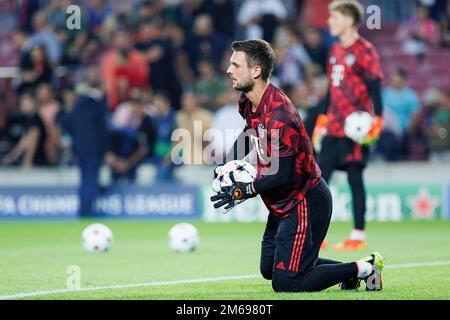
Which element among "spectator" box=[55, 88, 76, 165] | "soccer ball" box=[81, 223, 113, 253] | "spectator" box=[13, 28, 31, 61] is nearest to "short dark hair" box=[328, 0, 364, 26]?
"soccer ball" box=[81, 223, 113, 253]

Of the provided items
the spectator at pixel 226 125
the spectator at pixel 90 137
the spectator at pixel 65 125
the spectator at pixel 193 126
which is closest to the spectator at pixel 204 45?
the spectator at pixel 226 125

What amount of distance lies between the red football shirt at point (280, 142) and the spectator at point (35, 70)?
35.3 ft

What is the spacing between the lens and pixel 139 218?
16484 millimetres

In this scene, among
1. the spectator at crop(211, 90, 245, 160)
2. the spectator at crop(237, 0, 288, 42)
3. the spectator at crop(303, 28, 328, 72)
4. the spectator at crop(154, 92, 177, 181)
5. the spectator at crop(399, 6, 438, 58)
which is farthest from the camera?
the spectator at crop(399, 6, 438, 58)

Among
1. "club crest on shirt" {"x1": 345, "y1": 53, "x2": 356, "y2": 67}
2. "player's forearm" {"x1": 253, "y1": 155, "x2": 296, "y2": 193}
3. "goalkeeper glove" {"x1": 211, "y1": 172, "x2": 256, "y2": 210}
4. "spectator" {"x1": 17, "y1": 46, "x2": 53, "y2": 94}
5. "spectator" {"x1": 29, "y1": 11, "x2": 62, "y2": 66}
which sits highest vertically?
"spectator" {"x1": 29, "y1": 11, "x2": 62, "y2": 66}

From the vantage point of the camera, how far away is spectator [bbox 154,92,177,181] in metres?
16.7

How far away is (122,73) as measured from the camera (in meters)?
17.6

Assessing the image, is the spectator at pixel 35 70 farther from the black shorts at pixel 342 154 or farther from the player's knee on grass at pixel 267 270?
the player's knee on grass at pixel 267 270

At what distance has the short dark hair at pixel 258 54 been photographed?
7.45 metres

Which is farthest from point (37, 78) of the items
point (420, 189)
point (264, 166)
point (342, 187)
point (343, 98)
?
point (264, 166)

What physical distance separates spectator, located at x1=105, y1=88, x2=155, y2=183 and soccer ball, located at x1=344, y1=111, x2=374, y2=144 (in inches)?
248

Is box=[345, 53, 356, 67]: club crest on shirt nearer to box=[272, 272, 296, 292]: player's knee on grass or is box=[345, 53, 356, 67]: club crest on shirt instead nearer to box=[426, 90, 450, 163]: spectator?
box=[272, 272, 296, 292]: player's knee on grass

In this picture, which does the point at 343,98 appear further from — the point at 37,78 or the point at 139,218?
the point at 37,78
